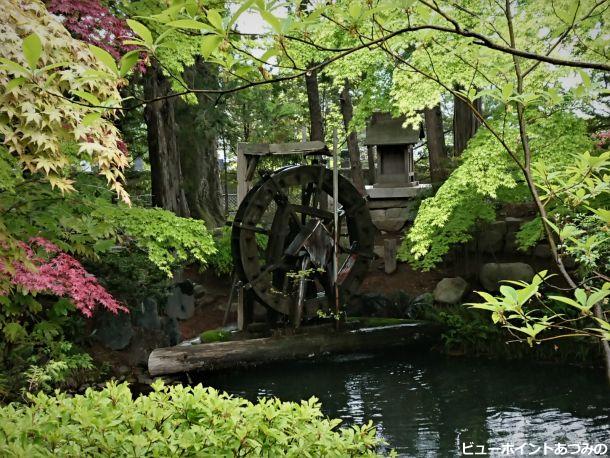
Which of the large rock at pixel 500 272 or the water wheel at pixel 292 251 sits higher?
the water wheel at pixel 292 251

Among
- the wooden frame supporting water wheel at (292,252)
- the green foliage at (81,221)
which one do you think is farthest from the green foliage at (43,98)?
the wooden frame supporting water wheel at (292,252)

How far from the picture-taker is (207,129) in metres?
12.3

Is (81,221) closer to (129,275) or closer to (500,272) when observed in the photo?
(129,275)

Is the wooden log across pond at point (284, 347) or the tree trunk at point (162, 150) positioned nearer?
the wooden log across pond at point (284, 347)


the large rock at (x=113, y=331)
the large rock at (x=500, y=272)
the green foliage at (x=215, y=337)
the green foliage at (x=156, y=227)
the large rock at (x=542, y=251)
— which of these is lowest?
the green foliage at (x=215, y=337)

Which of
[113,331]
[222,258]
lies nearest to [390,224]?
[222,258]

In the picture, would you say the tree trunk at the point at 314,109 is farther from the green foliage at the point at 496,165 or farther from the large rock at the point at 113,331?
the large rock at the point at 113,331

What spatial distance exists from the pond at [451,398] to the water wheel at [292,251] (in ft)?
3.82

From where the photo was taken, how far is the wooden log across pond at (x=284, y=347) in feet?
28.1

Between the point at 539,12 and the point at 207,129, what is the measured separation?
7011mm

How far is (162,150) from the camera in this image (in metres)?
10.7

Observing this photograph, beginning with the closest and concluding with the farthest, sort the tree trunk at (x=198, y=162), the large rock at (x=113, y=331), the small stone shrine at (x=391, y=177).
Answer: the large rock at (x=113, y=331) → the tree trunk at (x=198, y=162) → the small stone shrine at (x=391, y=177)

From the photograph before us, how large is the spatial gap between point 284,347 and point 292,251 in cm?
164

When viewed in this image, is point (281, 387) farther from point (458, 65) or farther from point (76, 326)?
point (458, 65)
